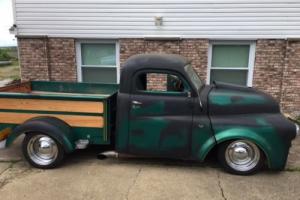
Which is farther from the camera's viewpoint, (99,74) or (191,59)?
(99,74)

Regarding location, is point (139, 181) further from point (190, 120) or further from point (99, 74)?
point (99, 74)

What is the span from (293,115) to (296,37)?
1996 mm

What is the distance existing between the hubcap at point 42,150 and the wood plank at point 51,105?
48cm

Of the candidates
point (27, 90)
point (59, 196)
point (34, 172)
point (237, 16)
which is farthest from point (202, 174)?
point (237, 16)

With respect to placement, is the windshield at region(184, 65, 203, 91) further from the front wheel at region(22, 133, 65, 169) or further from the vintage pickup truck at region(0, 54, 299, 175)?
the front wheel at region(22, 133, 65, 169)

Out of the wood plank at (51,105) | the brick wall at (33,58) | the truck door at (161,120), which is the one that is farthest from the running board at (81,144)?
the brick wall at (33,58)

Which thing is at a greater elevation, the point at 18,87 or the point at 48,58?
the point at 48,58

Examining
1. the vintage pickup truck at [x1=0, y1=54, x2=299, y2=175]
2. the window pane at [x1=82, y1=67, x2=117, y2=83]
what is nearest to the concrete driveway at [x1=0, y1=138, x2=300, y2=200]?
the vintage pickup truck at [x1=0, y1=54, x2=299, y2=175]

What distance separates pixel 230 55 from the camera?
7.84 meters

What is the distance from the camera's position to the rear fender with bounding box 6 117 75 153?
456 cm

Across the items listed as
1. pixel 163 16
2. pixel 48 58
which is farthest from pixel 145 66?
pixel 48 58

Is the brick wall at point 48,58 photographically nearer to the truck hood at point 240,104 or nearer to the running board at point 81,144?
the running board at point 81,144

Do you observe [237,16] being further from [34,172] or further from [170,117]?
[34,172]

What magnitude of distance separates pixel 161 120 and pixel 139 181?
97cm
